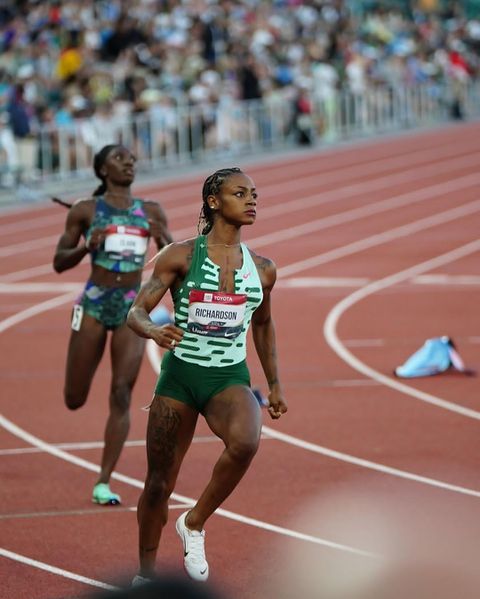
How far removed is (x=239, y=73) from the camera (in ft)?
91.5

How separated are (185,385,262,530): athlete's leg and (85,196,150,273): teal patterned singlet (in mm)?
2481

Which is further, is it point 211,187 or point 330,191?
point 330,191

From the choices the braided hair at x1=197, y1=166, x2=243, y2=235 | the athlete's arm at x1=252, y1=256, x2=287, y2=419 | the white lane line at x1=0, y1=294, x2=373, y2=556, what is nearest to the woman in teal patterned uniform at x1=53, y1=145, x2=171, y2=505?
the white lane line at x1=0, y1=294, x2=373, y2=556

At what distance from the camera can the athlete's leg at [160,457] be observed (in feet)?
21.0

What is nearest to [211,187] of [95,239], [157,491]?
[157,491]

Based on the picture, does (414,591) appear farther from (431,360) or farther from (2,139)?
(2,139)

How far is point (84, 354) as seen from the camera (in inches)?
340

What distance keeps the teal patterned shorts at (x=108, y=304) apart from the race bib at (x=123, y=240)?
0.75 ft

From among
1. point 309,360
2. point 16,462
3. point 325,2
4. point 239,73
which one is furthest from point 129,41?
point 16,462

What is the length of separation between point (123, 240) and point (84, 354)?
74cm

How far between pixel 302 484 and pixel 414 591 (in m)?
2.69

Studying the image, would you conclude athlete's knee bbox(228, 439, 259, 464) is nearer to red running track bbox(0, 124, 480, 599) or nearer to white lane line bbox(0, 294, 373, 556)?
red running track bbox(0, 124, 480, 599)

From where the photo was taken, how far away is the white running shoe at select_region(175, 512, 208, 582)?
6266mm

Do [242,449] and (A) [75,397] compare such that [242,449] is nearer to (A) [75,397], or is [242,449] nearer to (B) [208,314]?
(B) [208,314]
